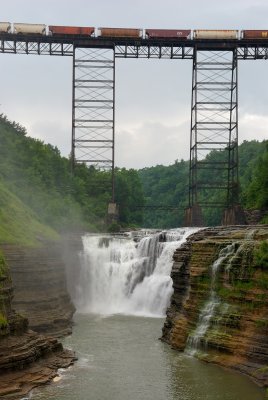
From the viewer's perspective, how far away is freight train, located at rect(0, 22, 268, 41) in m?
56.6

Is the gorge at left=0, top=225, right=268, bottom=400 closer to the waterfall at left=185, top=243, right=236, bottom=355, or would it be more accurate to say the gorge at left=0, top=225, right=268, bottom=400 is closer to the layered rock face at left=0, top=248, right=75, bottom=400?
the waterfall at left=185, top=243, right=236, bottom=355

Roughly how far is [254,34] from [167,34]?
8.51 metres

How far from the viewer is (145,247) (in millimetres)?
45375

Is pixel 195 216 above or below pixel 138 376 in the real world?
above

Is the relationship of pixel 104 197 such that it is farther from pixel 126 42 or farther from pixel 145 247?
A: pixel 145 247

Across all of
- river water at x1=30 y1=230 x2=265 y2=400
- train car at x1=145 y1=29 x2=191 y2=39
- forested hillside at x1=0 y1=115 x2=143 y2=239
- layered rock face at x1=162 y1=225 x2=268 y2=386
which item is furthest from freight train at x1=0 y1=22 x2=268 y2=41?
layered rock face at x1=162 y1=225 x2=268 y2=386

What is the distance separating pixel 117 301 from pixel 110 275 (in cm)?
282

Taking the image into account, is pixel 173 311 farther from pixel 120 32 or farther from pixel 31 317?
pixel 120 32

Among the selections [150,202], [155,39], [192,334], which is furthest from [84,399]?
[150,202]

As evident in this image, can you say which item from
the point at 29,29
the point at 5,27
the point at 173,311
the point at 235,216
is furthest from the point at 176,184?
the point at 173,311

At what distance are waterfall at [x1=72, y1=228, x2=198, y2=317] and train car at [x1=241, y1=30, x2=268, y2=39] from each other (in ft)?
74.8

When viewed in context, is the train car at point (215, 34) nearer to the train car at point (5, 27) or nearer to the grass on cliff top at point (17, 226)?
the train car at point (5, 27)

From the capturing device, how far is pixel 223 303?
25.4 metres

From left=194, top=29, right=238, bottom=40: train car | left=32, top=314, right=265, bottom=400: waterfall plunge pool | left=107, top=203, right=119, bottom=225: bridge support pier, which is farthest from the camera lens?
left=107, top=203, right=119, bottom=225: bridge support pier
